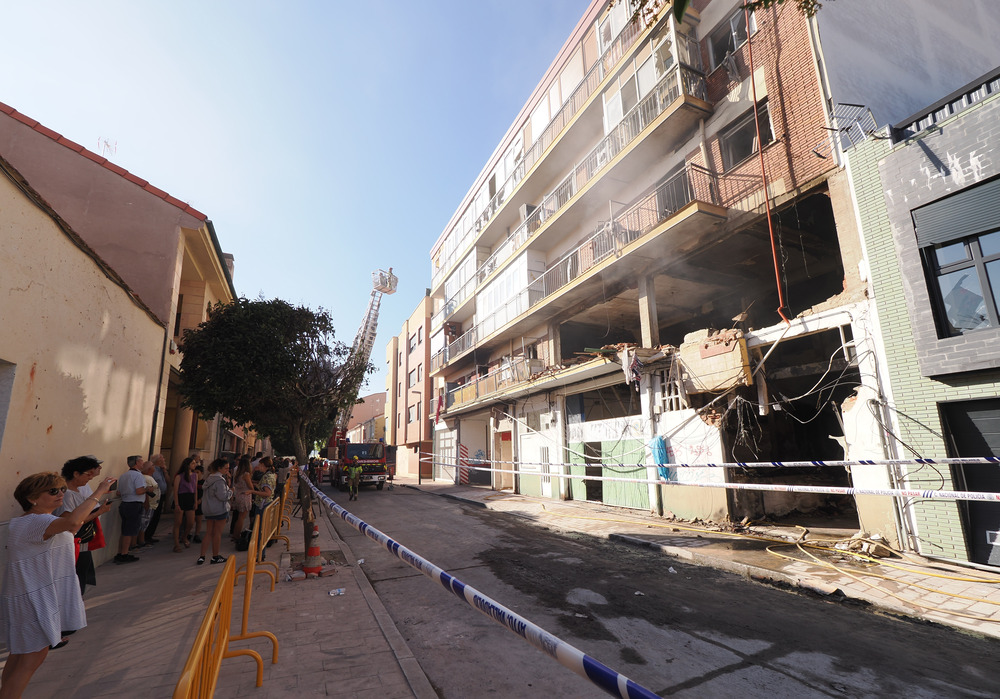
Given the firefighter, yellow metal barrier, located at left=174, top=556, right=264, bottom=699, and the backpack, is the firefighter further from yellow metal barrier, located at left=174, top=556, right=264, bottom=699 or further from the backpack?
yellow metal barrier, located at left=174, top=556, right=264, bottom=699

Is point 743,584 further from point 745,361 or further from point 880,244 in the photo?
point 880,244

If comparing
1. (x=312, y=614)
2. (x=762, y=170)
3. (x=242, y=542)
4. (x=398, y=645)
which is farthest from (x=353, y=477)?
(x=762, y=170)

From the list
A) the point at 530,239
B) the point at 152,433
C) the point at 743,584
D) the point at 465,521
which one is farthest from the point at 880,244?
the point at 152,433

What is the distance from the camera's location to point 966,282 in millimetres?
7258

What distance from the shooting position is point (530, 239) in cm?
1869

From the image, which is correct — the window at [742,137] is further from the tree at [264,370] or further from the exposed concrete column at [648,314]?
the tree at [264,370]

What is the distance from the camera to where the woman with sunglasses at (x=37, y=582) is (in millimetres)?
3033

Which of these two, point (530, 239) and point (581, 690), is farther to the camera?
point (530, 239)

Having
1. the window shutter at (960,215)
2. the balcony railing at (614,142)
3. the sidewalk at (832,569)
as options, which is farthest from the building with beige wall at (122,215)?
the window shutter at (960,215)

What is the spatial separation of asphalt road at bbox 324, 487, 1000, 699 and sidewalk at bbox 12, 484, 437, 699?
35 centimetres

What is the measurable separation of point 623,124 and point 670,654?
13.8 m

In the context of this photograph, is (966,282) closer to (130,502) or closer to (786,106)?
(786,106)

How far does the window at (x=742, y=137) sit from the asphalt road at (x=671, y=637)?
31.5 ft

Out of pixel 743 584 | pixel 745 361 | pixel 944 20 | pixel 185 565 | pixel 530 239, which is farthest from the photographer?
pixel 530 239
